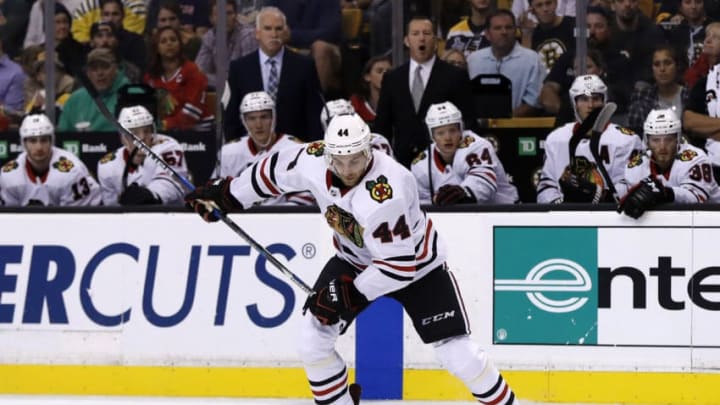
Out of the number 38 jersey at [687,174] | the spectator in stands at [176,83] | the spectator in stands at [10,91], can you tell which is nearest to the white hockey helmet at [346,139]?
the number 38 jersey at [687,174]

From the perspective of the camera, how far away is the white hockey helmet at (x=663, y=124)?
24.6ft

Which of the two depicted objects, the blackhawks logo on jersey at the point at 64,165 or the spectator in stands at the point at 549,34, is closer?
the spectator in stands at the point at 549,34

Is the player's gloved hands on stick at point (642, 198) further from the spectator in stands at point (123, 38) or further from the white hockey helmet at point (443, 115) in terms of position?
the spectator in stands at point (123, 38)

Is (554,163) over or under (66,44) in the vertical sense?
under

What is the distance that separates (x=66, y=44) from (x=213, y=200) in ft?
10.6

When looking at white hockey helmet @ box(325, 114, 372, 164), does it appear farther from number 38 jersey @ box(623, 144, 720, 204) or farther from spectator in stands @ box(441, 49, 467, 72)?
spectator in stands @ box(441, 49, 467, 72)

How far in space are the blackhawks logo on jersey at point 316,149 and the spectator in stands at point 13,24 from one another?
3.80 m

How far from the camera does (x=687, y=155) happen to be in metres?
7.44

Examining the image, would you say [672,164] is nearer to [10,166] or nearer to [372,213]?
[372,213]

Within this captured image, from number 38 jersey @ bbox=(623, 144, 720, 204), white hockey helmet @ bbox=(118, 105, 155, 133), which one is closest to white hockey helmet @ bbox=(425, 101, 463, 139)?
number 38 jersey @ bbox=(623, 144, 720, 204)

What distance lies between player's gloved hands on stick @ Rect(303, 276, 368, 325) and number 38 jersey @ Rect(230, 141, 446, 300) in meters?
0.05

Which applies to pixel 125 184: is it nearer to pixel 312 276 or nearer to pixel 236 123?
pixel 236 123

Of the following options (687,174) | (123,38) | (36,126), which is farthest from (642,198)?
(123,38)

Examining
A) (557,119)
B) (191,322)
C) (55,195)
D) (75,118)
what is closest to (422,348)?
(191,322)
